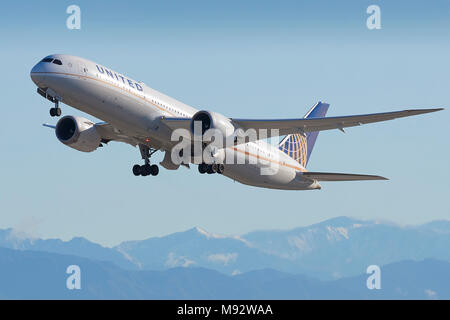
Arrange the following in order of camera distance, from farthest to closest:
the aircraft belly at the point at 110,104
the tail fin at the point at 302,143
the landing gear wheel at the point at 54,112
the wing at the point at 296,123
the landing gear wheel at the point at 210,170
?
the tail fin at the point at 302,143, the landing gear wheel at the point at 210,170, the wing at the point at 296,123, the landing gear wheel at the point at 54,112, the aircraft belly at the point at 110,104

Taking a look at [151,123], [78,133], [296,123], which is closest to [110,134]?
[78,133]

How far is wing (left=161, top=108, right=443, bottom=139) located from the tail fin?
8545 millimetres

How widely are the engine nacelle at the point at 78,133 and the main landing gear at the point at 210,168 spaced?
6.33 metres

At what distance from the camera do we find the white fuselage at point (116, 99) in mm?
→ 34062

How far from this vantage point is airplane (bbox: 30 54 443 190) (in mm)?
34250

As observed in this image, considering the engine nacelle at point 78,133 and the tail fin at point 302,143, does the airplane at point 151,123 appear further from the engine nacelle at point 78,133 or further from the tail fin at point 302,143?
the tail fin at point 302,143

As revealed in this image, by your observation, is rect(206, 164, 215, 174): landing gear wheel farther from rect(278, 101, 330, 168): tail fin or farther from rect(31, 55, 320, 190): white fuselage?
rect(278, 101, 330, 168): tail fin

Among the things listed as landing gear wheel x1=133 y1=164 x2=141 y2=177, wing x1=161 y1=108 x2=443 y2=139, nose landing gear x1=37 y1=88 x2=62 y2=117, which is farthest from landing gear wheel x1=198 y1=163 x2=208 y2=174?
nose landing gear x1=37 y1=88 x2=62 y2=117

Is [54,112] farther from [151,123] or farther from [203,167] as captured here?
[203,167]

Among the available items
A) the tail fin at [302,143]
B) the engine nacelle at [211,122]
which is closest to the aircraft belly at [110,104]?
the engine nacelle at [211,122]

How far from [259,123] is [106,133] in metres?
9.22
